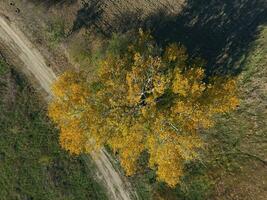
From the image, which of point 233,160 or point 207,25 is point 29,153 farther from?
point 207,25

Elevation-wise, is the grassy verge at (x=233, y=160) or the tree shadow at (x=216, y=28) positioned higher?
the tree shadow at (x=216, y=28)

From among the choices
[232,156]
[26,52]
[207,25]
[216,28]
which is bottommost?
[232,156]

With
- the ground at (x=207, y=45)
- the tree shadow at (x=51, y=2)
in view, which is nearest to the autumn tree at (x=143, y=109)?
the ground at (x=207, y=45)

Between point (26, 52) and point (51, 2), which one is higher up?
point (51, 2)

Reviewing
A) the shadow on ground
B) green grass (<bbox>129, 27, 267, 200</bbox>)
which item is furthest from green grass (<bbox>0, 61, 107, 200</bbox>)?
the shadow on ground

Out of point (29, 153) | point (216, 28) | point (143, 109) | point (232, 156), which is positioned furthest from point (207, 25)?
point (29, 153)

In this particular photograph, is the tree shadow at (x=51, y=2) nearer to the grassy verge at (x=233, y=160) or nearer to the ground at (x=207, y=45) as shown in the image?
the ground at (x=207, y=45)

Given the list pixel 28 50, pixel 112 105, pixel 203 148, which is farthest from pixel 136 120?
pixel 28 50
